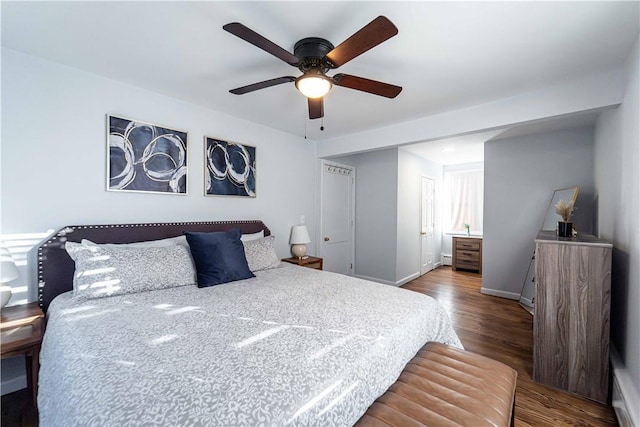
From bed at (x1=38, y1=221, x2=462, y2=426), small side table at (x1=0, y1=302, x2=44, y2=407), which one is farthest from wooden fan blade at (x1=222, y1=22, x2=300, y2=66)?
small side table at (x1=0, y1=302, x2=44, y2=407)

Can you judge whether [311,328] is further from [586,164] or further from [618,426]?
[586,164]

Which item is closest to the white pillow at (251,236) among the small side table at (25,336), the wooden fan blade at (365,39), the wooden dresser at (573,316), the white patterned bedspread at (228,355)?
the white patterned bedspread at (228,355)

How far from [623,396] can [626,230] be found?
1064 millimetres

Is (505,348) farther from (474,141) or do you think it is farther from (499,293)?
(474,141)

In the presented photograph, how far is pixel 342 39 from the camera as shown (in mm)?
1713

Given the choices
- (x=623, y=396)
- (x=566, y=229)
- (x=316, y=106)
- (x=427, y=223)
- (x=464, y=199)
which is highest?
(x=316, y=106)

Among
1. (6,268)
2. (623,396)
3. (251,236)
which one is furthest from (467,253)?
(6,268)

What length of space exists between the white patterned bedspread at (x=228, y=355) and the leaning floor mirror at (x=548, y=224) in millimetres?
2584

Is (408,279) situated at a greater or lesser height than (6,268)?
lesser

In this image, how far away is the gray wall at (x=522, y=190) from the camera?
351 centimetres

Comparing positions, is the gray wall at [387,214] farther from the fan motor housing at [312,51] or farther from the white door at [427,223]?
the fan motor housing at [312,51]

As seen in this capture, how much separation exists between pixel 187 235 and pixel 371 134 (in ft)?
8.41

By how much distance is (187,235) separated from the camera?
2.33 metres

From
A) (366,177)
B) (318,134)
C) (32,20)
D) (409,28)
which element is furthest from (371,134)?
(32,20)
